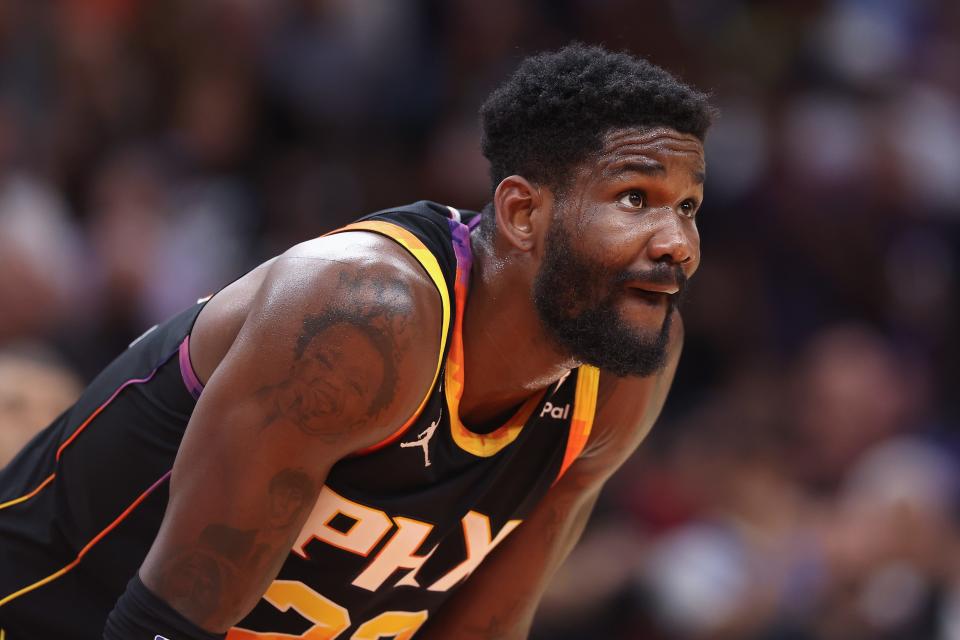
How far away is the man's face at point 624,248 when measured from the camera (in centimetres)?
291

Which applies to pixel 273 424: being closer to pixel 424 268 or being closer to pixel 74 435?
pixel 424 268

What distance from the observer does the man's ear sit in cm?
306

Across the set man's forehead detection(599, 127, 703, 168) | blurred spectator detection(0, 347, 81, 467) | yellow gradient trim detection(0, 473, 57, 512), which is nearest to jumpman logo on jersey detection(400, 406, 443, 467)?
man's forehead detection(599, 127, 703, 168)

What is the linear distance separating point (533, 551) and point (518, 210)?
3.37 feet

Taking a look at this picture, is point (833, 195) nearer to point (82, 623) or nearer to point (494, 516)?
point (494, 516)

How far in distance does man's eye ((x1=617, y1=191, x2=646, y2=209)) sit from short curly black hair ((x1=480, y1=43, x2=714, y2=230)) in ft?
0.42

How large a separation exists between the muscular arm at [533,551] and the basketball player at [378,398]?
17 cm

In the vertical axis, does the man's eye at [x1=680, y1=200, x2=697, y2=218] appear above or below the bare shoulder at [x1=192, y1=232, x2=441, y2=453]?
above

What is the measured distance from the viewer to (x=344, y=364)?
8.72 feet

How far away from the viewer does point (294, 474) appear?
267cm

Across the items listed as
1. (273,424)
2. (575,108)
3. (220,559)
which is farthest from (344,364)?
(575,108)

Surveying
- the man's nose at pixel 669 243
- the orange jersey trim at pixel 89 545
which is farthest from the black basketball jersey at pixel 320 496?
the man's nose at pixel 669 243

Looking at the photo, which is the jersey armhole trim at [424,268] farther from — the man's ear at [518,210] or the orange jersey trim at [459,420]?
the man's ear at [518,210]

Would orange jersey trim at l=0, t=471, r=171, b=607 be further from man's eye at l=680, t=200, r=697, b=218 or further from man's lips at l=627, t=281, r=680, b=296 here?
man's eye at l=680, t=200, r=697, b=218
